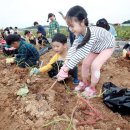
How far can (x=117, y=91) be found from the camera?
12.3 feet

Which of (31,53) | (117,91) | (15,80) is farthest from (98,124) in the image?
(31,53)

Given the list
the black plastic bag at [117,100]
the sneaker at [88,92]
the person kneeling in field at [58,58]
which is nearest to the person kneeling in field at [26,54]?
the person kneeling in field at [58,58]

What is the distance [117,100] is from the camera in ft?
11.6

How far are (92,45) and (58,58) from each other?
137 cm

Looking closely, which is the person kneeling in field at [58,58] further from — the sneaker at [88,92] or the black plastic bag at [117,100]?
the black plastic bag at [117,100]

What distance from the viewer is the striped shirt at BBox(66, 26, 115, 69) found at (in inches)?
140

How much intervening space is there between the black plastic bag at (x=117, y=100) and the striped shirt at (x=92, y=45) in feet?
2.00

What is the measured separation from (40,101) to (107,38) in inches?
49.2

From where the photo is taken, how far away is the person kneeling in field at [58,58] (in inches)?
184

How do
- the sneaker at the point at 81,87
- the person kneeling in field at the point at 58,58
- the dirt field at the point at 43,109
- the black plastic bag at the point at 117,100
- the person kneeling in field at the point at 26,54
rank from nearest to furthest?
the dirt field at the point at 43,109 → the black plastic bag at the point at 117,100 → the sneaker at the point at 81,87 → the person kneeling in field at the point at 58,58 → the person kneeling in field at the point at 26,54

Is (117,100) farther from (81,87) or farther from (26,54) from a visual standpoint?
(26,54)

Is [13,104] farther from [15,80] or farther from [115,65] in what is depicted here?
[115,65]

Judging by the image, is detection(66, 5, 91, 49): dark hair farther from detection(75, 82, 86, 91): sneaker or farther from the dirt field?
detection(75, 82, 86, 91): sneaker

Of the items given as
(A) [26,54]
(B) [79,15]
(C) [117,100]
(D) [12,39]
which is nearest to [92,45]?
(B) [79,15]
